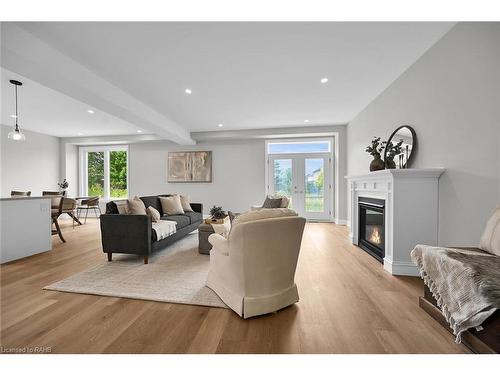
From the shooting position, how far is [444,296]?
1.50 meters

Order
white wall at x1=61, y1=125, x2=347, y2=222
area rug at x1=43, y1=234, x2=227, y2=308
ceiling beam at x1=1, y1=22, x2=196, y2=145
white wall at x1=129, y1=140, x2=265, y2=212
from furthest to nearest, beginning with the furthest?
white wall at x1=129, y1=140, x2=265, y2=212
white wall at x1=61, y1=125, x2=347, y2=222
ceiling beam at x1=1, y1=22, x2=196, y2=145
area rug at x1=43, y1=234, x2=227, y2=308

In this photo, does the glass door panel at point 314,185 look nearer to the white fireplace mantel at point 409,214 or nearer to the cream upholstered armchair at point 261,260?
the white fireplace mantel at point 409,214

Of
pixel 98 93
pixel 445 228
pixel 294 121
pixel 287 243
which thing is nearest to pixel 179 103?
pixel 98 93

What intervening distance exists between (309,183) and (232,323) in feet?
17.3

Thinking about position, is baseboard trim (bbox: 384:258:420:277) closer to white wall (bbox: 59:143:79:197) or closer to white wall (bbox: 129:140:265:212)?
white wall (bbox: 129:140:265:212)

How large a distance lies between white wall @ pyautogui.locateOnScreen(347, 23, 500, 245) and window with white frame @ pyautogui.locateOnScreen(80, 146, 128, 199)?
26.5 ft

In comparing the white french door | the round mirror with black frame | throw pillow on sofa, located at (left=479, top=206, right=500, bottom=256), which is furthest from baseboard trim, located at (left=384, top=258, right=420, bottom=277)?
the white french door

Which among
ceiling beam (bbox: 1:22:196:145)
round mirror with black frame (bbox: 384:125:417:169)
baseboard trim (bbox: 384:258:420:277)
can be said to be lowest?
baseboard trim (bbox: 384:258:420:277)

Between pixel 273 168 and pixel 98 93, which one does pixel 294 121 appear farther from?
pixel 98 93

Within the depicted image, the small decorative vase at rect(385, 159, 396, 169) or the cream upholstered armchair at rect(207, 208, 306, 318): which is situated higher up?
the small decorative vase at rect(385, 159, 396, 169)

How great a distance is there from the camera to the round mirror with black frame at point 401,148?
9.48ft

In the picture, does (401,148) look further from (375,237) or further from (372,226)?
(375,237)

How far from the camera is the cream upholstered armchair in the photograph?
5.29 feet

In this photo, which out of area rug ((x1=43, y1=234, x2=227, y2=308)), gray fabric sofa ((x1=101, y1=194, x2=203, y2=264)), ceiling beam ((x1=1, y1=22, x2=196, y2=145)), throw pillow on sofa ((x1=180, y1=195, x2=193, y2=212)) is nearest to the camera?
area rug ((x1=43, y1=234, x2=227, y2=308))
